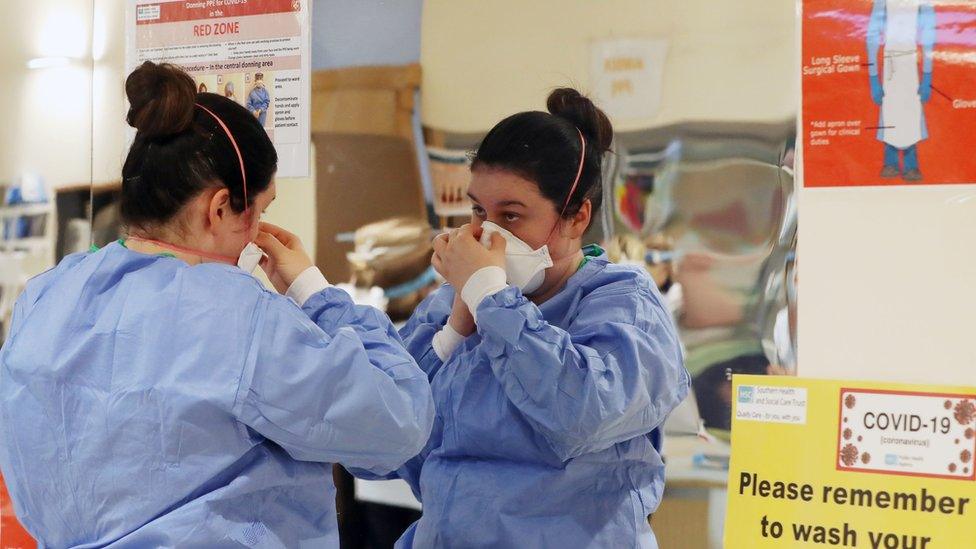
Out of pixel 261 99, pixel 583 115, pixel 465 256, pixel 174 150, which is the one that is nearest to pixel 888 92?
pixel 583 115

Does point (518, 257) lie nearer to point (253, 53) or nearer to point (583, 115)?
point (583, 115)

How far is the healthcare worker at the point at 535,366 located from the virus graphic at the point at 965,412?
1.49 ft

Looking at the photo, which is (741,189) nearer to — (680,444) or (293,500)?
(680,444)

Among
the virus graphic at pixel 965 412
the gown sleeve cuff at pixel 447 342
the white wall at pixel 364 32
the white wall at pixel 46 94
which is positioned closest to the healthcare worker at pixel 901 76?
the virus graphic at pixel 965 412

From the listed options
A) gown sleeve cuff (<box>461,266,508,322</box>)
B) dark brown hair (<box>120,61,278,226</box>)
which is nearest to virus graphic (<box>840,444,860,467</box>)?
gown sleeve cuff (<box>461,266,508,322</box>)

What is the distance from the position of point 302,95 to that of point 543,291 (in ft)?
2.67

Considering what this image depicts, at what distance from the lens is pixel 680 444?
1845mm

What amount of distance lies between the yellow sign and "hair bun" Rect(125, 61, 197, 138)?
3.50 feet

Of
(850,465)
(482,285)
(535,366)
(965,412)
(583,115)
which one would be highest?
(583,115)

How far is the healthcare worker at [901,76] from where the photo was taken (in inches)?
65.8

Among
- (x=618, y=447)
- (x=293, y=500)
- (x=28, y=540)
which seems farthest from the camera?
(x=28, y=540)

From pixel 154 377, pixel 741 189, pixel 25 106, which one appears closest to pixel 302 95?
pixel 25 106

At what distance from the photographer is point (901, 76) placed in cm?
169

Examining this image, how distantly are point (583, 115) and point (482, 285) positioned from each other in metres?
0.37
